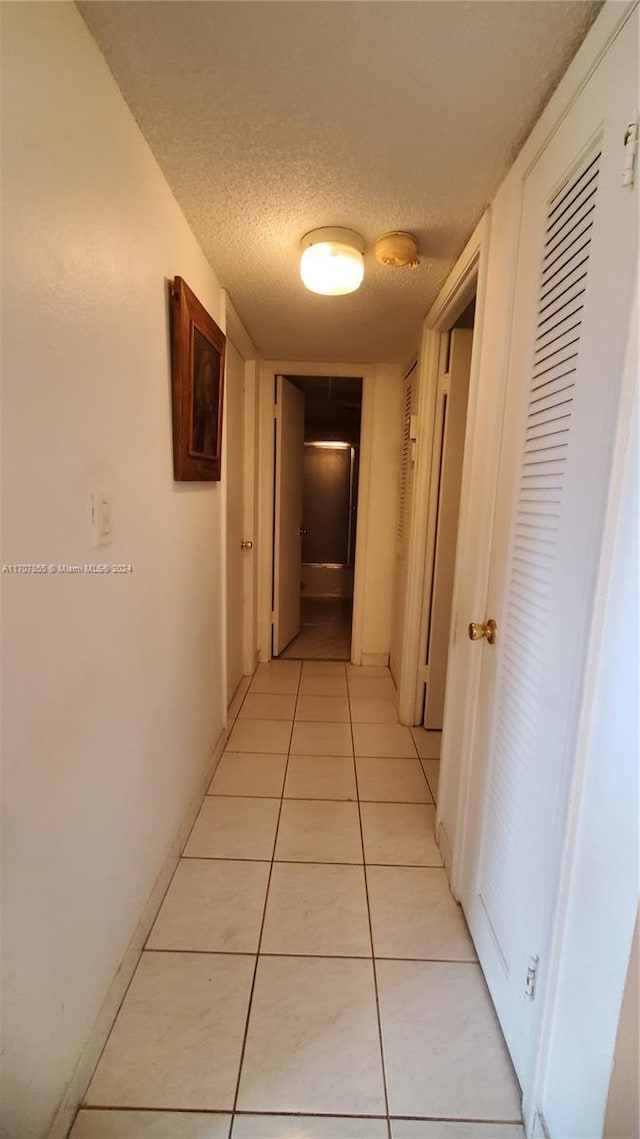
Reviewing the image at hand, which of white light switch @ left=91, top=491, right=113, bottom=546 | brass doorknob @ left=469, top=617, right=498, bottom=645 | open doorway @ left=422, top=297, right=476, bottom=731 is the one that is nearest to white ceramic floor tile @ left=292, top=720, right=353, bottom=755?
open doorway @ left=422, top=297, right=476, bottom=731

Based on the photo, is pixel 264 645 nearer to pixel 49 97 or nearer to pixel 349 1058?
pixel 349 1058

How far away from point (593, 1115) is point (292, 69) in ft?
6.28

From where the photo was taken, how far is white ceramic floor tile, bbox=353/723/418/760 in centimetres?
221

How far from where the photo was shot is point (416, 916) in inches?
53.0

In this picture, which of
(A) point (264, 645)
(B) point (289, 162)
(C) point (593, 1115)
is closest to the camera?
(C) point (593, 1115)

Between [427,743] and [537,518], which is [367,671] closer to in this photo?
[427,743]

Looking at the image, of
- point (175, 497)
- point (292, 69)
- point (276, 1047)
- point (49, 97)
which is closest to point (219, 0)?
point (292, 69)

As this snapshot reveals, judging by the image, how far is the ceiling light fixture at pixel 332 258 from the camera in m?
1.42

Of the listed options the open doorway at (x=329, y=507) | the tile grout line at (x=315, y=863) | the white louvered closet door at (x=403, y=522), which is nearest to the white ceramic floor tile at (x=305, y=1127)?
the tile grout line at (x=315, y=863)

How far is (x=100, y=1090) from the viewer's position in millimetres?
931

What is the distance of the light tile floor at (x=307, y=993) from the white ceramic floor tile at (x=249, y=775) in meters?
0.02

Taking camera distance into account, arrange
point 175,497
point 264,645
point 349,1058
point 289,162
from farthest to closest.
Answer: point 264,645 → point 175,497 → point 289,162 → point 349,1058

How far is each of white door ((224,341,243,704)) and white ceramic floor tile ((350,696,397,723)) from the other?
742 millimetres

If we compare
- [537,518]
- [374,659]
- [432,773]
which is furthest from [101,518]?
[374,659]
